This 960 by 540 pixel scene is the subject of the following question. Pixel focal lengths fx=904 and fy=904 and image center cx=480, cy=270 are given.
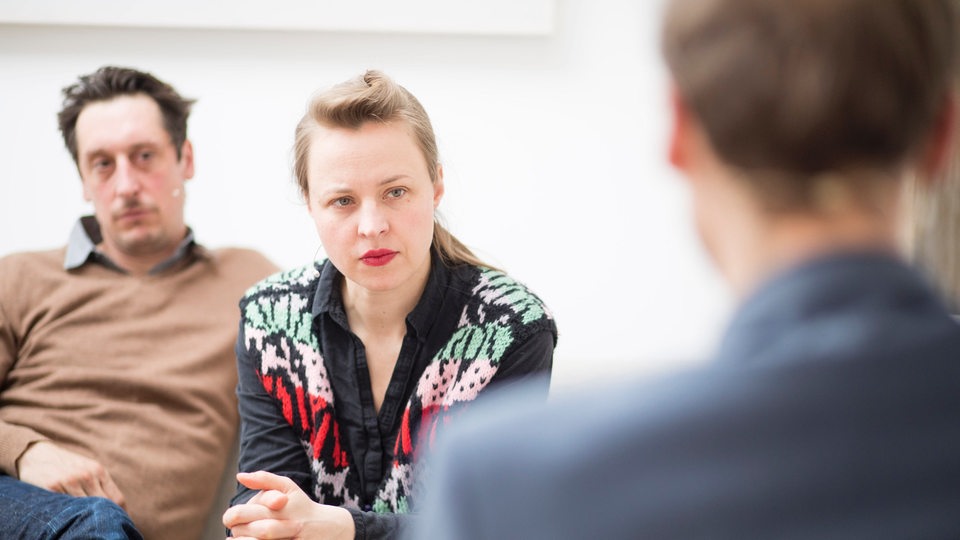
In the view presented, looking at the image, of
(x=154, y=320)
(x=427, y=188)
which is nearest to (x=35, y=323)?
(x=154, y=320)

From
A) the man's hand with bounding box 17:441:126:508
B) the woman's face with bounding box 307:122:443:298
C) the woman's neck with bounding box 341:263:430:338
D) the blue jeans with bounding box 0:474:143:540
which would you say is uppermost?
the woman's face with bounding box 307:122:443:298

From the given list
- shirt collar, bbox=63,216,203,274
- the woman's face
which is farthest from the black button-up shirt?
→ shirt collar, bbox=63,216,203,274

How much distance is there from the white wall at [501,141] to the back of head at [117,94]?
220mm

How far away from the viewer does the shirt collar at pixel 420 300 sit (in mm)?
1622

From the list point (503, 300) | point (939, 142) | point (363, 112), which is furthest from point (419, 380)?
point (939, 142)

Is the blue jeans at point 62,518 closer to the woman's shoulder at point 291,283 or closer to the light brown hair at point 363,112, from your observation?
the woman's shoulder at point 291,283

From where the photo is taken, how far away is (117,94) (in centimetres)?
221

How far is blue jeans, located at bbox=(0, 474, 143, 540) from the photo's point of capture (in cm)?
162

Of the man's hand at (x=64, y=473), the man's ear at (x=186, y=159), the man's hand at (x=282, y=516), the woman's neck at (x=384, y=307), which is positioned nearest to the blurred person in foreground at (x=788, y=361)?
the man's hand at (x=282, y=516)

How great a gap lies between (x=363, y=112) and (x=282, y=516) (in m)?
0.68

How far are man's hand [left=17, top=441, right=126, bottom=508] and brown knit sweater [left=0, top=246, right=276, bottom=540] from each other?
0.11 ft

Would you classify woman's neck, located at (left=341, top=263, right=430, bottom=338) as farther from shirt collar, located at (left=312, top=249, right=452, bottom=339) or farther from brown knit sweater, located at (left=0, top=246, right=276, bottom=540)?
brown knit sweater, located at (left=0, top=246, right=276, bottom=540)

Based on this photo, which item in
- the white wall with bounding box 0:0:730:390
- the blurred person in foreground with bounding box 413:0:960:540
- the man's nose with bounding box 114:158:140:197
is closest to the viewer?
the blurred person in foreground with bounding box 413:0:960:540

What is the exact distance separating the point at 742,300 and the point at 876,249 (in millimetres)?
83
